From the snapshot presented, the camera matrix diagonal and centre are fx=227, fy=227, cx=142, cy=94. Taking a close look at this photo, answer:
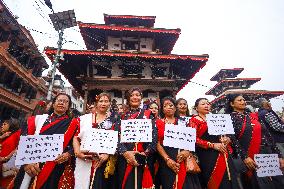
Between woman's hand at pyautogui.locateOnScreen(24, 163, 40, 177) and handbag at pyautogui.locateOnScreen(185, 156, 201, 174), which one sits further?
handbag at pyautogui.locateOnScreen(185, 156, 201, 174)

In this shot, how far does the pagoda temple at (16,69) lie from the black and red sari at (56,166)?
53.7ft

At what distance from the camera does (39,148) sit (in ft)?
9.91

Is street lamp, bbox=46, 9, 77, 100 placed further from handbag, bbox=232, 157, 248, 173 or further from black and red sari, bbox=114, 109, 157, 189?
handbag, bbox=232, 157, 248, 173

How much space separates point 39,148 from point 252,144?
3.31m

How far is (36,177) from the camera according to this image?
10.0 ft

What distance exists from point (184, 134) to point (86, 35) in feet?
51.6

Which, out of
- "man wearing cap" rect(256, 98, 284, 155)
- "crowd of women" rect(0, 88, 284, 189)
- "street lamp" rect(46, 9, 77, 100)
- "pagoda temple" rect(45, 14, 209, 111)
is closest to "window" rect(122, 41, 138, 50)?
"pagoda temple" rect(45, 14, 209, 111)

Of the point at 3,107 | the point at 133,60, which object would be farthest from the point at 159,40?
the point at 3,107

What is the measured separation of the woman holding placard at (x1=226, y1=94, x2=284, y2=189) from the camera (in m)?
3.67

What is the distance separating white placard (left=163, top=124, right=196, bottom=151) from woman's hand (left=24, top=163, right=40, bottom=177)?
5.79ft

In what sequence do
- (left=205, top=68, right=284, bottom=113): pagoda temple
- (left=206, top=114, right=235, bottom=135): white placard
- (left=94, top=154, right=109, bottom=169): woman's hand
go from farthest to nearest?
(left=205, top=68, right=284, bottom=113): pagoda temple → (left=206, top=114, right=235, bottom=135): white placard → (left=94, top=154, right=109, bottom=169): woman's hand

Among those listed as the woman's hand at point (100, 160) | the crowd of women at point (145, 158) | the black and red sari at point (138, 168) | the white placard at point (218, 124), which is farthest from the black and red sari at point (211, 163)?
the woman's hand at point (100, 160)

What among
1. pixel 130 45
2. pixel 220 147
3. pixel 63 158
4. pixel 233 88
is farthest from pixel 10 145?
pixel 233 88

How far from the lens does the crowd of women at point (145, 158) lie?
3094 millimetres
